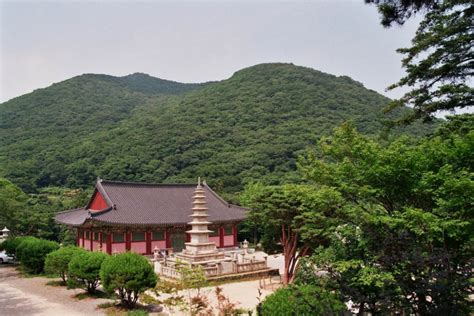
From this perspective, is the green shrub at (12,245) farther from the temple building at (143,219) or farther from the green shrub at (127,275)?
the green shrub at (127,275)

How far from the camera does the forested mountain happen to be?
67500 mm

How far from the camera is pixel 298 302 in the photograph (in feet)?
26.1

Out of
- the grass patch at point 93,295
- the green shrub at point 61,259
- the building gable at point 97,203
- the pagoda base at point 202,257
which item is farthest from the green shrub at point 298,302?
the building gable at point 97,203

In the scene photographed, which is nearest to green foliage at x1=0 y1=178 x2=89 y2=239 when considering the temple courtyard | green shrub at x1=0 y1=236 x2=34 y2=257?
green shrub at x1=0 y1=236 x2=34 y2=257

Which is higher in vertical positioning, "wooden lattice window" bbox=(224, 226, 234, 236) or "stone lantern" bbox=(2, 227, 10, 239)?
"stone lantern" bbox=(2, 227, 10, 239)

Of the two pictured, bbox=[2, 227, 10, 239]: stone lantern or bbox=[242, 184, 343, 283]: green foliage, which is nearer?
bbox=[242, 184, 343, 283]: green foliage

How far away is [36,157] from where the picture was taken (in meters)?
74.3

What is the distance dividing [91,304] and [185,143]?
193 feet

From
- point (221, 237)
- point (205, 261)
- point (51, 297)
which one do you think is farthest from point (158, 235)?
point (51, 297)

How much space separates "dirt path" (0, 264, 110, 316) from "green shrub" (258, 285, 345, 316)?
8.93 m

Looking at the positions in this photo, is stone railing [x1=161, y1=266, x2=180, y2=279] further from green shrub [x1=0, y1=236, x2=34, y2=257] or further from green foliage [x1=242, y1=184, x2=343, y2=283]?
green shrub [x1=0, y1=236, x2=34, y2=257]

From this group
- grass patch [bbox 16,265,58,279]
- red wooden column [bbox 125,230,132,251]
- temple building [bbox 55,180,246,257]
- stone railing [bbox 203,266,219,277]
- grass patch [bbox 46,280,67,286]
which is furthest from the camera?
red wooden column [bbox 125,230,132,251]

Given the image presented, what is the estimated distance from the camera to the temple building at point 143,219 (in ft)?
98.3

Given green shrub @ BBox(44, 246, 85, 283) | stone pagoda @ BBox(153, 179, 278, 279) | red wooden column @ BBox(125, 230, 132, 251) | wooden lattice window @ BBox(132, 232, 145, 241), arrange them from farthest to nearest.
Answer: wooden lattice window @ BBox(132, 232, 145, 241)
red wooden column @ BBox(125, 230, 132, 251)
stone pagoda @ BBox(153, 179, 278, 279)
green shrub @ BBox(44, 246, 85, 283)
